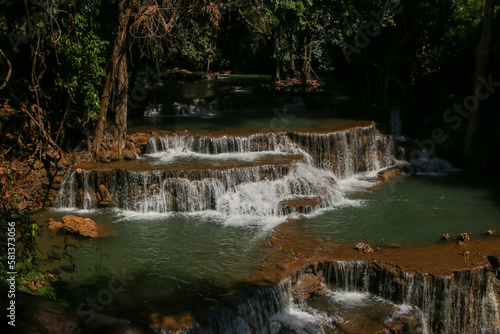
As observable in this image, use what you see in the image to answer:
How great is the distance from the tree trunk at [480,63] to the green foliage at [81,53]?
33.1 ft

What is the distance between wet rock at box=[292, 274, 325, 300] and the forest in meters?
3.88

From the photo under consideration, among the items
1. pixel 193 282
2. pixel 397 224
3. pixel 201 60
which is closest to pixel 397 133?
pixel 397 224

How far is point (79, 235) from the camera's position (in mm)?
9125

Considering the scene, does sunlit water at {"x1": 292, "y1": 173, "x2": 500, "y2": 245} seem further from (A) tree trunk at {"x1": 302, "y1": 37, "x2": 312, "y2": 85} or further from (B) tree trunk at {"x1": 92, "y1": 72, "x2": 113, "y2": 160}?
(A) tree trunk at {"x1": 302, "y1": 37, "x2": 312, "y2": 85}

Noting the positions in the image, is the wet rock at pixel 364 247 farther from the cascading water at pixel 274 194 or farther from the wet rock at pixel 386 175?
the wet rock at pixel 386 175

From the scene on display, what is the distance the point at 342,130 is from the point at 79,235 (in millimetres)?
7748

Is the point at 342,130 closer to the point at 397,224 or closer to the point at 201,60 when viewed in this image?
the point at 397,224

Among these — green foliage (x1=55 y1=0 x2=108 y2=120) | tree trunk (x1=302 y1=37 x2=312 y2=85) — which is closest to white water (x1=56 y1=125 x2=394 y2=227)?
green foliage (x1=55 y1=0 x2=108 y2=120)

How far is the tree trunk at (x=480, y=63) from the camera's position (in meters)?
12.6

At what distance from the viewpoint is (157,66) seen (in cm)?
1594

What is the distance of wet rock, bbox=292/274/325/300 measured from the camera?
7.47m

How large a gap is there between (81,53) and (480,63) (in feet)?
35.4

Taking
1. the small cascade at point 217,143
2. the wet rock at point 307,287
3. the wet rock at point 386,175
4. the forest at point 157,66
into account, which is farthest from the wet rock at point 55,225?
the wet rock at point 386,175

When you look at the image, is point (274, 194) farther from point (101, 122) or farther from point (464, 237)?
point (101, 122)
